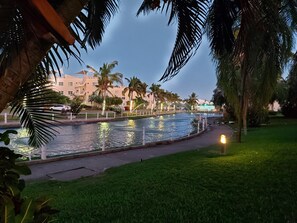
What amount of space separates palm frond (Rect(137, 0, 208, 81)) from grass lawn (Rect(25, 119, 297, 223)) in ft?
5.67

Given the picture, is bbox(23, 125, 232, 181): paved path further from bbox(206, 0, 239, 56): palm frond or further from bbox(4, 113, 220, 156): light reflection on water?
bbox(206, 0, 239, 56): palm frond

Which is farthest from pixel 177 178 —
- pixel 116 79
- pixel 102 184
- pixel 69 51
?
pixel 116 79

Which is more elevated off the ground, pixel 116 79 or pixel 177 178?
pixel 116 79

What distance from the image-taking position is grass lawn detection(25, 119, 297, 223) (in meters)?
4.55

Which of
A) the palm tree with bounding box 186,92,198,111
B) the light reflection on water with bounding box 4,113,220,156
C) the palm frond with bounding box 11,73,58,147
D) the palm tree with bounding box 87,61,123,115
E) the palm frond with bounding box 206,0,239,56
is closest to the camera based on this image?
the palm frond with bounding box 11,73,58,147

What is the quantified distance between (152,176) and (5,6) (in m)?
6.36

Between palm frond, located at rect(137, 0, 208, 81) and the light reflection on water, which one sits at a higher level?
palm frond, located at rect(137, 0, 208, 81)

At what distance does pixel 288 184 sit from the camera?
6.11 m

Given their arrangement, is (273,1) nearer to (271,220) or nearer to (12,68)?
(12,68)

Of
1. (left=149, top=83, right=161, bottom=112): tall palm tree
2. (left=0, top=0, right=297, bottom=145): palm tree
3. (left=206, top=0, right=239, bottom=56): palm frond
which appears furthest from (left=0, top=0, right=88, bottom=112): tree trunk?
(left=149, top=83, right=161, bottom=112): tall palm tree

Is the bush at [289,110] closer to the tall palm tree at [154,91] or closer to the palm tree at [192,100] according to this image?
the tall palm tree at [154,91]

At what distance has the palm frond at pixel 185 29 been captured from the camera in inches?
121

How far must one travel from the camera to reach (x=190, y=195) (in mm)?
5602

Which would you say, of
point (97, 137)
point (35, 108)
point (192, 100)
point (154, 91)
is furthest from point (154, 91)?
point (35, 108)
